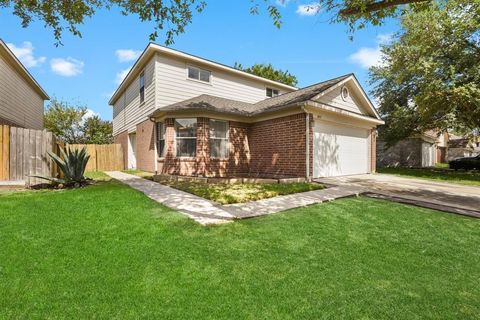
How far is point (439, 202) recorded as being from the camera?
7.25 metres

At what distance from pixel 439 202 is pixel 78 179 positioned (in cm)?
1089

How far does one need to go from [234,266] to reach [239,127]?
36.3 feet

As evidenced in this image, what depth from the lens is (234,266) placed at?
3576 mm

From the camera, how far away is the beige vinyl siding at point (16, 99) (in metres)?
14.7

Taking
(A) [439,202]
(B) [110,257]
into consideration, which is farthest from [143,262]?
(A) [439,202]

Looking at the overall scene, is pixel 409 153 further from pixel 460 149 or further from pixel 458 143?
pixel 458 143

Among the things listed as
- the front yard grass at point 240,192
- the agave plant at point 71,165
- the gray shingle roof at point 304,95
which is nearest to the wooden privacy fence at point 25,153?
the agave plant at point 71,165

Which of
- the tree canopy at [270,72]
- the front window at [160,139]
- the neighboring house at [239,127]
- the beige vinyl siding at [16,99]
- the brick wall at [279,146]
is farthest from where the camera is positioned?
the tree canopy at [270,72]

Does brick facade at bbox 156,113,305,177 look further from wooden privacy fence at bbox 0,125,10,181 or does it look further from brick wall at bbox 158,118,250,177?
wooden privacy fence at bbox 0,125,10,181

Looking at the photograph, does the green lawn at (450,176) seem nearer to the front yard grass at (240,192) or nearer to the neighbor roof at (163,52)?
the front yard grass at (240,192)

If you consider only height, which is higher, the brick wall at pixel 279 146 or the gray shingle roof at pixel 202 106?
the gray shingle roof at pixel 202 106

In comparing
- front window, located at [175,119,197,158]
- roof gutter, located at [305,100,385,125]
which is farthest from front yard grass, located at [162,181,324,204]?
front window, located at [175,119,197,158]

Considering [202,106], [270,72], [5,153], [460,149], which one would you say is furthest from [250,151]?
[460,149]

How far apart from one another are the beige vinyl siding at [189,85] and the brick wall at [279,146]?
397cm
